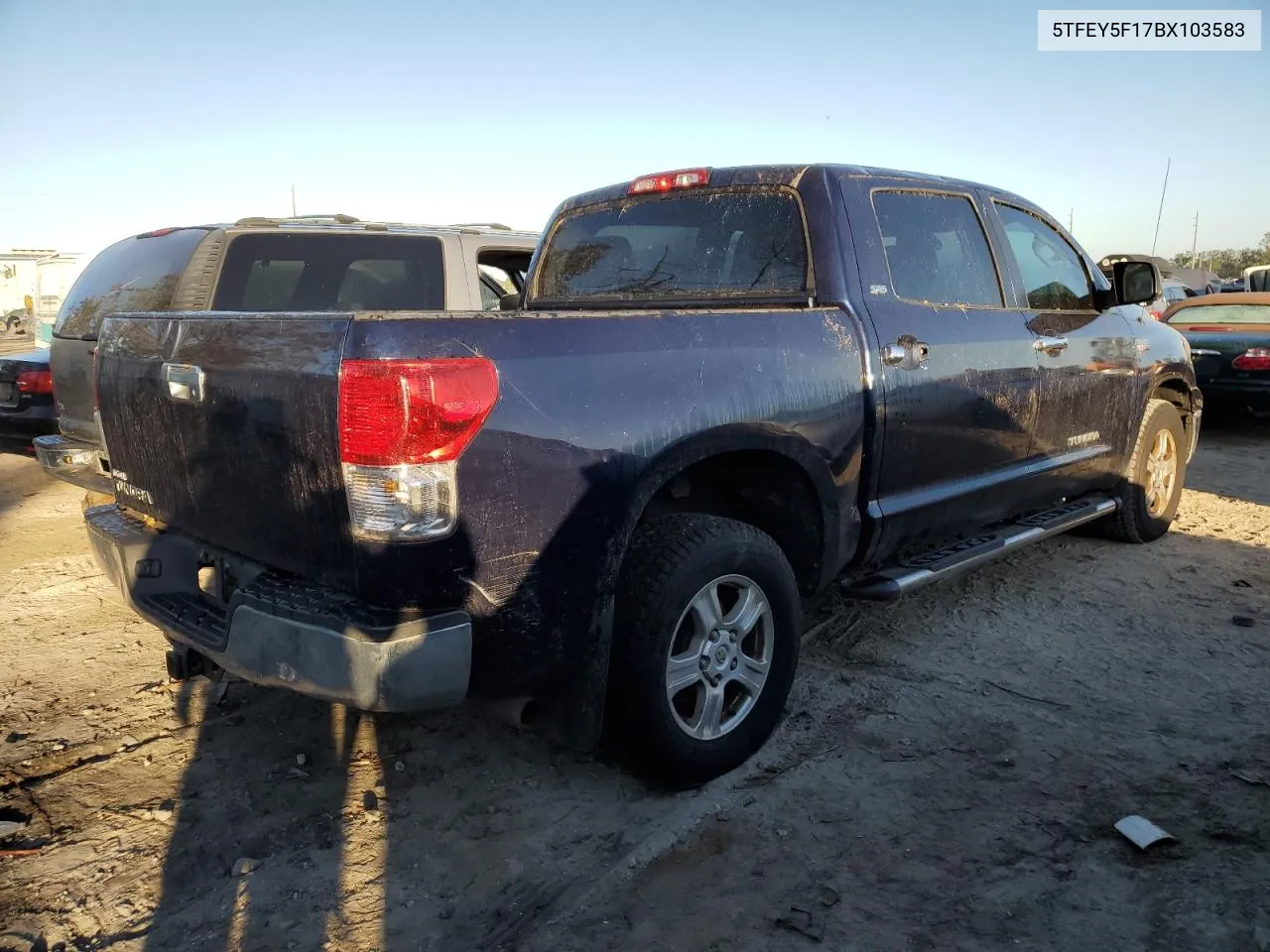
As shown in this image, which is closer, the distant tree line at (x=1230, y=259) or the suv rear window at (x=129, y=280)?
the suv rear window at (x=129, y=280)

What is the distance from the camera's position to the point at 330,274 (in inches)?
210

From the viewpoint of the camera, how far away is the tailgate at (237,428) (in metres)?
2.27

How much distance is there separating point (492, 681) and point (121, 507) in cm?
175

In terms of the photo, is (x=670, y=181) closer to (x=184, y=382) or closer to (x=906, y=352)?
(x=906, y=352)

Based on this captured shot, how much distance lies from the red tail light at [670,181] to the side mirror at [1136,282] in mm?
2431

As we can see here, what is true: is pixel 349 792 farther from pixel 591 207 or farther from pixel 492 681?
pixel 591 207

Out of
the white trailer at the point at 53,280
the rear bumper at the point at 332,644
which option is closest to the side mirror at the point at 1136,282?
the rear bumper at the point at 332,644

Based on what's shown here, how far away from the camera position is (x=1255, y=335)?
9.07 metres

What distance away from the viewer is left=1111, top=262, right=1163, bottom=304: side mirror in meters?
4.77

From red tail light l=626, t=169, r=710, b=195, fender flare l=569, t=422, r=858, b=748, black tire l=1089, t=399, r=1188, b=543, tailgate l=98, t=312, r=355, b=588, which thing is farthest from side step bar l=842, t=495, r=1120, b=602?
tailgate l=98, t=312, r=355, b=588

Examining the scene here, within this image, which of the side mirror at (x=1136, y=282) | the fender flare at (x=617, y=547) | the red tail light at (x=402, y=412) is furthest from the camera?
the side mirror at (x=1136, y=282)

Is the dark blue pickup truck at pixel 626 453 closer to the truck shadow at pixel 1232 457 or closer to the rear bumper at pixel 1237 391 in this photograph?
the truck shadow at pixel 1232 457

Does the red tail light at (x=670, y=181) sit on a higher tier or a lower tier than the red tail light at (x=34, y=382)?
higher

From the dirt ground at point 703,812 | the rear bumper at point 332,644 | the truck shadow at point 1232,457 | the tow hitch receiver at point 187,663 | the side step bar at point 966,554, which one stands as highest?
the rear bumper at point 332,644
